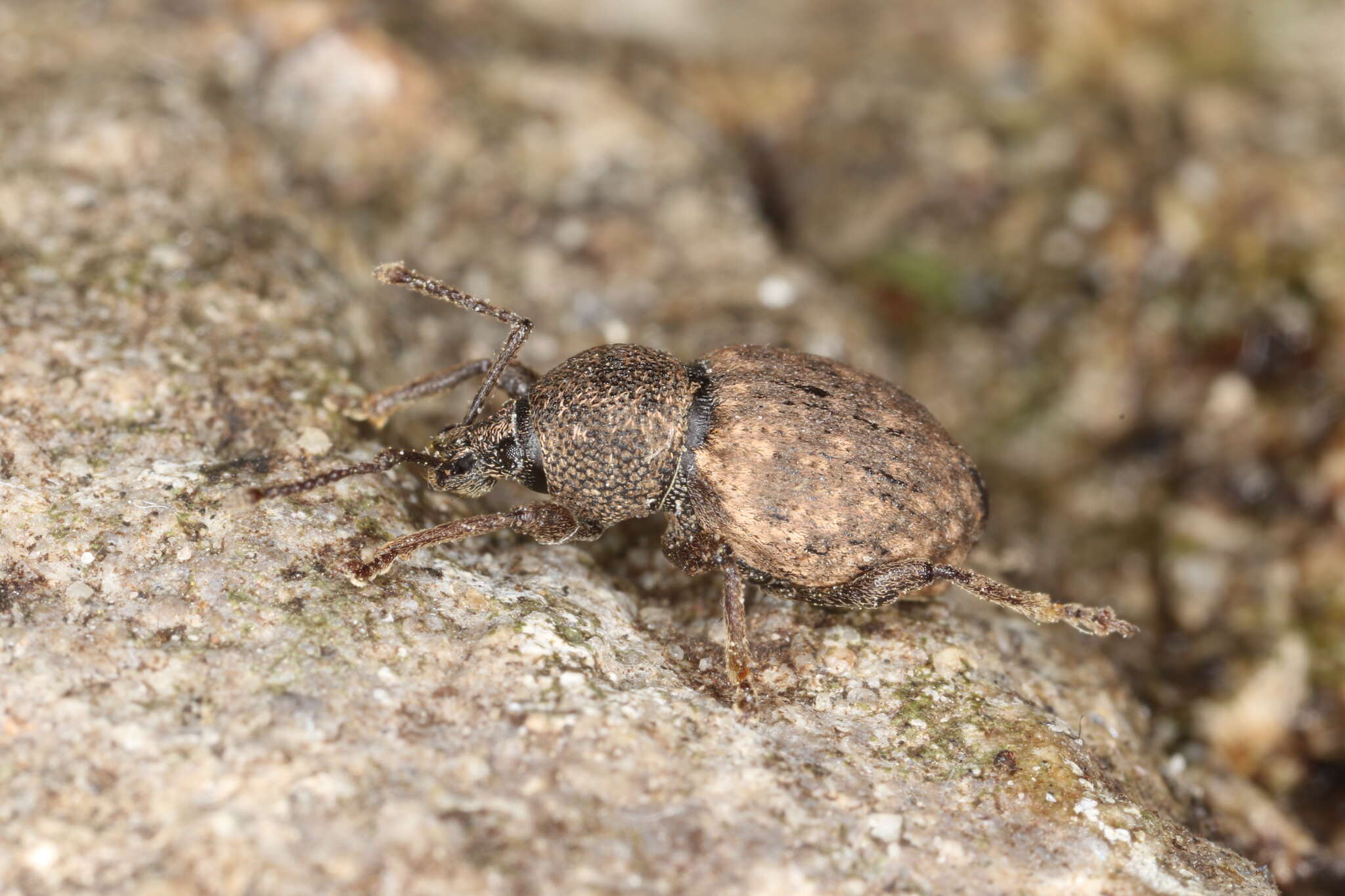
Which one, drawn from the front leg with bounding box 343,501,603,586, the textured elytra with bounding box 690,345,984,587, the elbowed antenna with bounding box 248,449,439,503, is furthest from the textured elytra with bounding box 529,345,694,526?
the elbowed antenna with bounding box 248,449,439,503

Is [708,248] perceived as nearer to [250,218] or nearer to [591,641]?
[250,218]

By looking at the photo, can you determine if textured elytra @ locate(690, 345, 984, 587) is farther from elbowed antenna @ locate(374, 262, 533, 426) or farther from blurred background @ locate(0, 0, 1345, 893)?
elbowed antenna @ locate(374, 262, 533, 426)

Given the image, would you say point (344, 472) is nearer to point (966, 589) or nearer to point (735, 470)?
point (735, 470)

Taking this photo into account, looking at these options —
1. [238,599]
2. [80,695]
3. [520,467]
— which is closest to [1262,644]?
[520,467]

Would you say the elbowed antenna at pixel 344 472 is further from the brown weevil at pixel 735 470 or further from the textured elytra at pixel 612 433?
the textured elytra at pixel 612 433

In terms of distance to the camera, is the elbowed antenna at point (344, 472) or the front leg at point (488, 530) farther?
the front leg at point (488, 530)

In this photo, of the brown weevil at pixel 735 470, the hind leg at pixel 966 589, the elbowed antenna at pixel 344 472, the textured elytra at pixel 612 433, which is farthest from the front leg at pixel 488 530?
the hind leg at pixel 966 589

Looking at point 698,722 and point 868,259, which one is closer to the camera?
point 698,722
